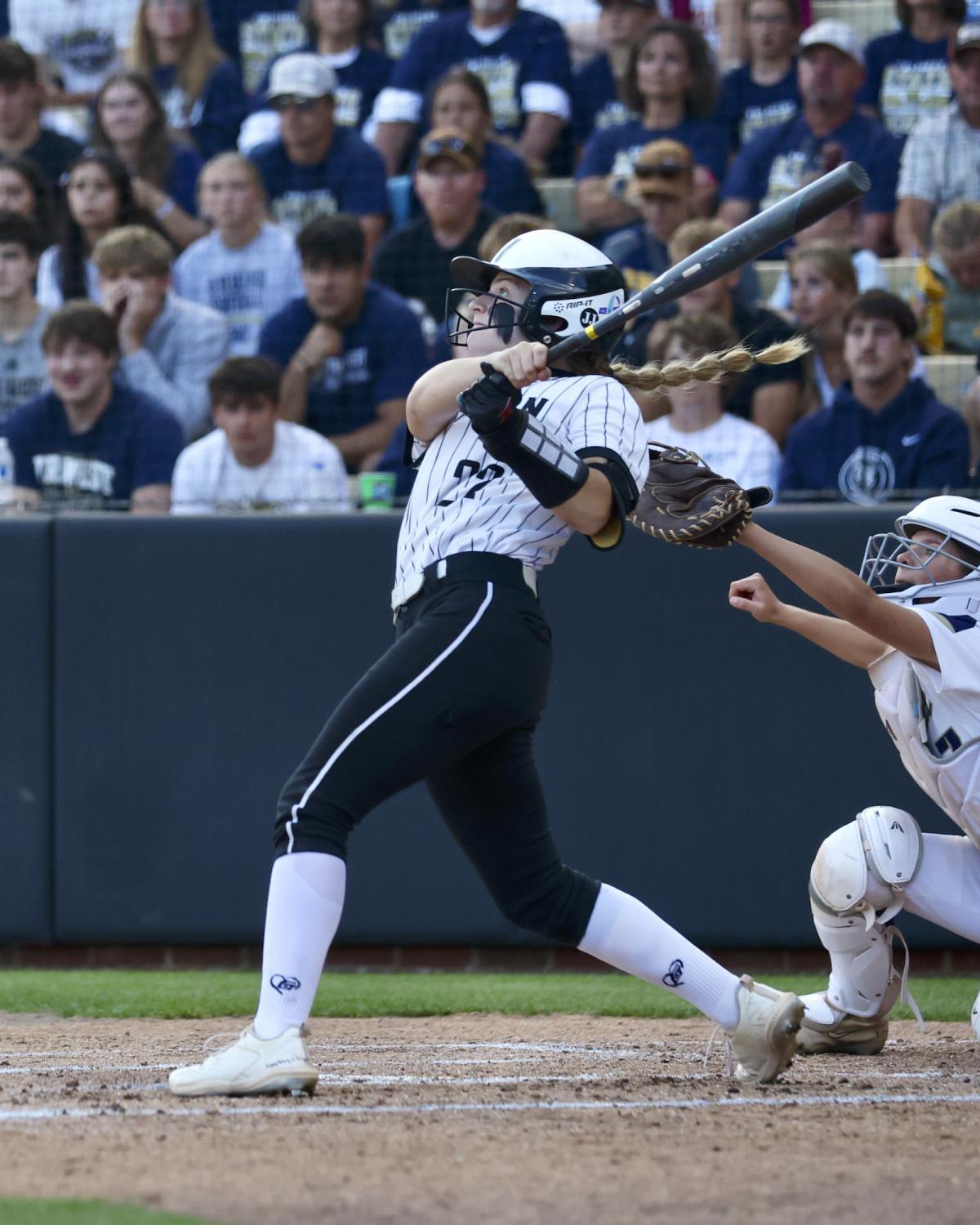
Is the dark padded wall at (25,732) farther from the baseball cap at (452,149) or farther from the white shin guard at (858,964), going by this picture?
the white shin guard at (858,964)

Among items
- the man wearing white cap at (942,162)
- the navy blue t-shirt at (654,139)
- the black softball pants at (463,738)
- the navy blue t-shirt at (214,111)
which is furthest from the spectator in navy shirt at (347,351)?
the black softball pants at (463,738)

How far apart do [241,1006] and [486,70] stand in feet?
17.2

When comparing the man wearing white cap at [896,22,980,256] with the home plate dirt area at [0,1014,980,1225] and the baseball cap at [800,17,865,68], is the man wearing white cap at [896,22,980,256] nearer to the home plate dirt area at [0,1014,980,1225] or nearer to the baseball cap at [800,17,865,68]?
the baseball cap at [800,17,865,68]

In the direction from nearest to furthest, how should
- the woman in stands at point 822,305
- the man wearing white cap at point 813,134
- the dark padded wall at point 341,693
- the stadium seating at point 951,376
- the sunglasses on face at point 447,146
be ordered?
1. the dark padded wall at point 341,693
2. the stadium seating at point 951,376
3. the woman in stands at point 822,305
4. the man wearing white cap at point 813,134
5. the sunglasses on face at point 447,146

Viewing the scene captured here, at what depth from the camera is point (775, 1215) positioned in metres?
2.30

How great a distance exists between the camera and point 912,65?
7.57 metres

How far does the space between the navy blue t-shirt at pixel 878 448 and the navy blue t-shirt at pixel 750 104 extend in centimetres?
199

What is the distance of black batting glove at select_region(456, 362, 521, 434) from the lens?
9.64 ft

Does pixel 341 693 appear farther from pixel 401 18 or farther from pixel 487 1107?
pixel 401 18

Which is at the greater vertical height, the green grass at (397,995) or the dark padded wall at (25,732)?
the dark padded wall at (25,732)

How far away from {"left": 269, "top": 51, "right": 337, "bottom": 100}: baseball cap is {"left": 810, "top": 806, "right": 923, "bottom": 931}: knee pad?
540 cm

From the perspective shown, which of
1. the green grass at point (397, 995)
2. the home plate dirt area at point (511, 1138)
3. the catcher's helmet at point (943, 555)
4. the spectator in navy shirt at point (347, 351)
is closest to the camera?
the home plate dirt area at point (511, 1138)

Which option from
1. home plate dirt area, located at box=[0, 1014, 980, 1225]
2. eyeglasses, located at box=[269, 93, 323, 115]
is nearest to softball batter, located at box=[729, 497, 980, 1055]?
home plate dirt area, located at box=[0, 1014, 980, 1225]

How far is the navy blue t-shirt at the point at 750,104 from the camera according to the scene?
7.65 metres
